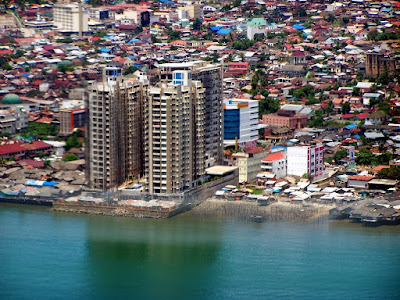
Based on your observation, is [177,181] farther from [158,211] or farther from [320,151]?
[320,151]

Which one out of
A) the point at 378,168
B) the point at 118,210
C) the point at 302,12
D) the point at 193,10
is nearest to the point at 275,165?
the point at 378,168

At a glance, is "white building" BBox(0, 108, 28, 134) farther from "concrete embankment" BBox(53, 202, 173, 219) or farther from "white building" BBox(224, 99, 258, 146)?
"concrete embankment" BBox(53, 202, 173, 219)

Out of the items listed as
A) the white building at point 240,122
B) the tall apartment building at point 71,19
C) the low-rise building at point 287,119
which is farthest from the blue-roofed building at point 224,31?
the white building at point 240,122

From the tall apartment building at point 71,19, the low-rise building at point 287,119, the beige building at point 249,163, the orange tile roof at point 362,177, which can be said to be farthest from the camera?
the tall apartment building at point 71,19

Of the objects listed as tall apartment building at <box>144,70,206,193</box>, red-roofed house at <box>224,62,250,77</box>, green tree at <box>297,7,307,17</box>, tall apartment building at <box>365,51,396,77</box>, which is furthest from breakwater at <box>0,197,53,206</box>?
green tree at <box>297,7,307,17</box>

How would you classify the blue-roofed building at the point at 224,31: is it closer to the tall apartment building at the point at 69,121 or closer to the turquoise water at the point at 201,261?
the tall apartment building at the point at 69,121

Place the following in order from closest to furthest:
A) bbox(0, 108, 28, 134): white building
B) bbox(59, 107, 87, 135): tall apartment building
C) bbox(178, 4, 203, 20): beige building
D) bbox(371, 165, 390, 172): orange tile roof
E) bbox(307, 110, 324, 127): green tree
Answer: bbox(371, 165, 390, 172): orange tile roof
bbox(59, 107, 87, 135): tall apartment building
bbox(0, 108, 28, 134): white building
bbox(307, 110, 324, 127): green tree
bbox(178, 4, 203, 20): beige building

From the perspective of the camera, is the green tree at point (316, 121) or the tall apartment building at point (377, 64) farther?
the tall apartment building at point (377, 64)
